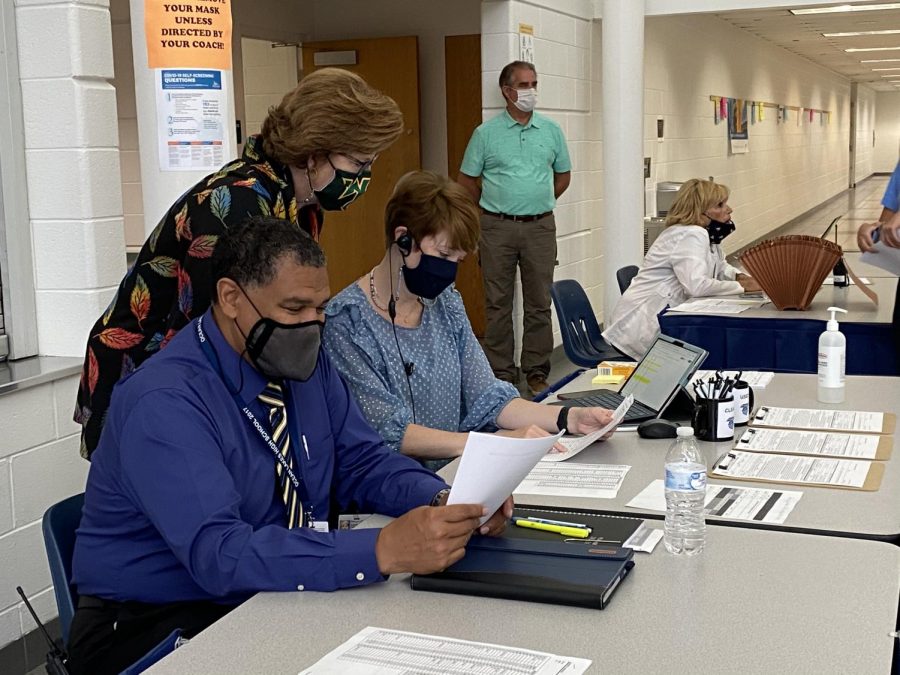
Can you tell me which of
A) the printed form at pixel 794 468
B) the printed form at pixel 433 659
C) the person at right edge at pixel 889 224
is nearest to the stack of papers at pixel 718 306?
the person at right edge at pixel 889 224

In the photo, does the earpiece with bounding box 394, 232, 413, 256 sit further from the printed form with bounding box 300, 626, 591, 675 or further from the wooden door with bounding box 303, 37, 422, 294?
the wooden door with bounding box 303, 37, 422, 294

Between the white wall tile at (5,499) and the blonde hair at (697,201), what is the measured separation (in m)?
3.41

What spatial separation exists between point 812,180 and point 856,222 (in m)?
2.72

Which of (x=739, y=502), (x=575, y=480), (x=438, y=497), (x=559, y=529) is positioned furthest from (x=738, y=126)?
(x=559, y=529)

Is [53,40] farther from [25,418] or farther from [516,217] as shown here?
[516,217]

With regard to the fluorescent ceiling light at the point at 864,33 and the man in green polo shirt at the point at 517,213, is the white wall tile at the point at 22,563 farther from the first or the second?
the fluorescent ceiling light at the point at 864,33

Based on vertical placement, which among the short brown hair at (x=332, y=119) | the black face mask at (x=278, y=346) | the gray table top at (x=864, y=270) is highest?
the short brown hair at (x=332, y=119)

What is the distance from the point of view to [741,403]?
2.80m

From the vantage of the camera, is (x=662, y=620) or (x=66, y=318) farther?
(x=66, y=318)

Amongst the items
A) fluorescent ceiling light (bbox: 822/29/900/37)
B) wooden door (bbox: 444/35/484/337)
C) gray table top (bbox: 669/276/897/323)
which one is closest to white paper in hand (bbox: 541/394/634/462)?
gray table top (bbox: 669/276/897/323)

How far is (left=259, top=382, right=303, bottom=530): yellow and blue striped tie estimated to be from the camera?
195 centimetres

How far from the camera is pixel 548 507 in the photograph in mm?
2176

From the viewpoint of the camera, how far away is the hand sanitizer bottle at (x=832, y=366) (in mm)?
3016

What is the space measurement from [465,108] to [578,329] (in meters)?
2.94
